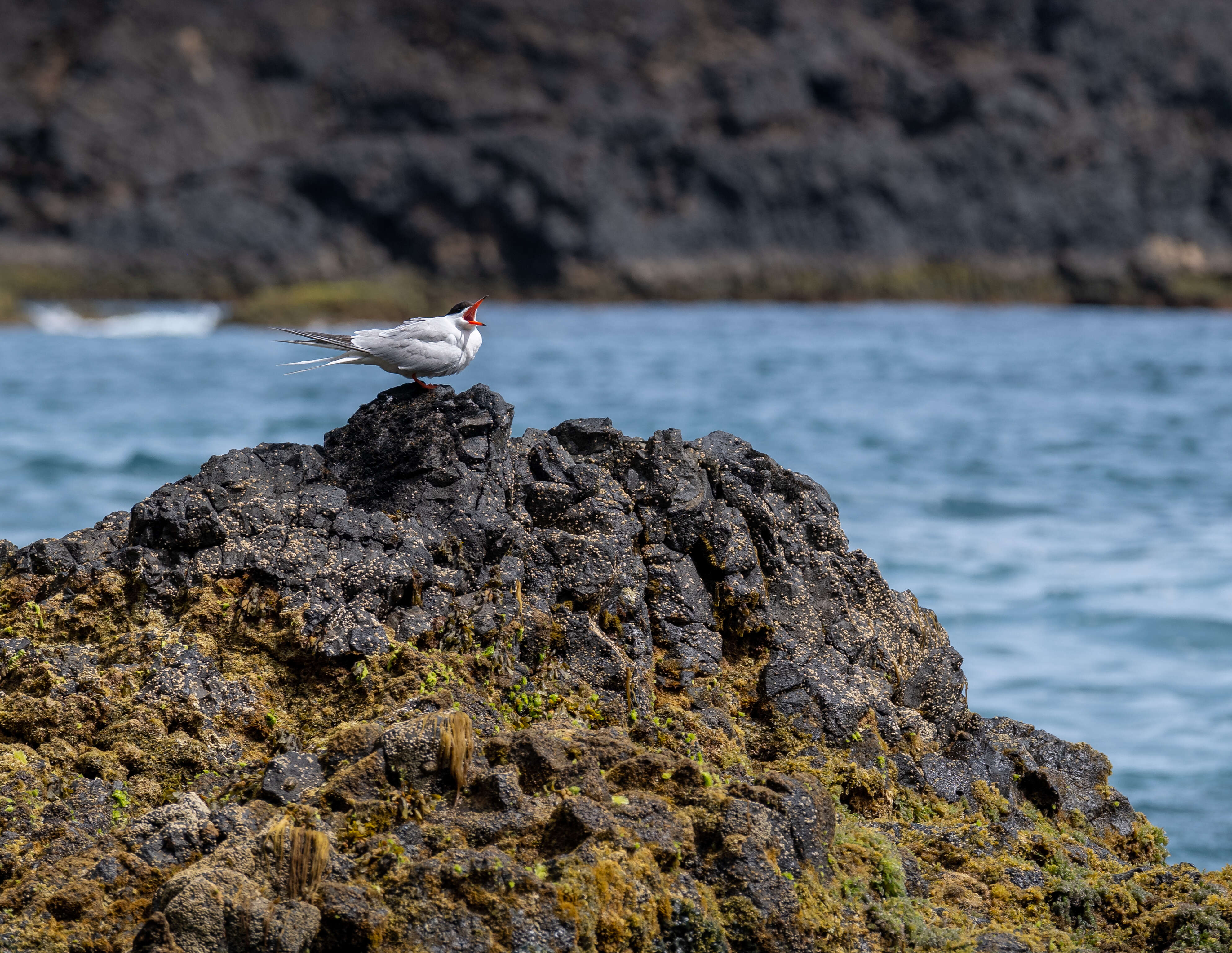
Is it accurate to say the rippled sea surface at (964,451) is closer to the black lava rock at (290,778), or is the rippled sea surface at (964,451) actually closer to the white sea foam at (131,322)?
the white sea foam at (131,322)

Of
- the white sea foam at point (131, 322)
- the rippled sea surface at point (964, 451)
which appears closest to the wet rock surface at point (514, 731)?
the rippled sea surface at point (964, 451)

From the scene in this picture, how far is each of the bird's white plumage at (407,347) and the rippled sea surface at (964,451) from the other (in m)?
4.13

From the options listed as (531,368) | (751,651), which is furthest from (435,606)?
(531,368)

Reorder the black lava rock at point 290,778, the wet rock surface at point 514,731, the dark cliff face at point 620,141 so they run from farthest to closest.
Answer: the dark cliff face at point 620,141 → the black lava rock at point 290,778 → the wet rock surface at point 514,731

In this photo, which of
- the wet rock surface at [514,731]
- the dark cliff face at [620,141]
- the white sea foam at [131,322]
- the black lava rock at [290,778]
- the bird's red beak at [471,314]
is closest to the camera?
the wet rock surface at [514,731]

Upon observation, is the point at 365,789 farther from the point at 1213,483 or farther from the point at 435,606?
the point at 1213,483

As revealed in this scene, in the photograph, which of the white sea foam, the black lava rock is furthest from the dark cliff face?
the black lava rock

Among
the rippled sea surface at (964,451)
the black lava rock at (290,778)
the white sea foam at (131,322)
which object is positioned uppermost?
the white sea foam at (131,322)

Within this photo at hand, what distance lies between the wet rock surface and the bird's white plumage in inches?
4.0

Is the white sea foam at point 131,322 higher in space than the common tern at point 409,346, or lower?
higher

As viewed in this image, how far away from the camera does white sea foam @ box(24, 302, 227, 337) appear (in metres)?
34.8

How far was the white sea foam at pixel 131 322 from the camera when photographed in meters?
34.8

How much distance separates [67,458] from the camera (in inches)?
541

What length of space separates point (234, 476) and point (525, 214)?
46.6 metres
